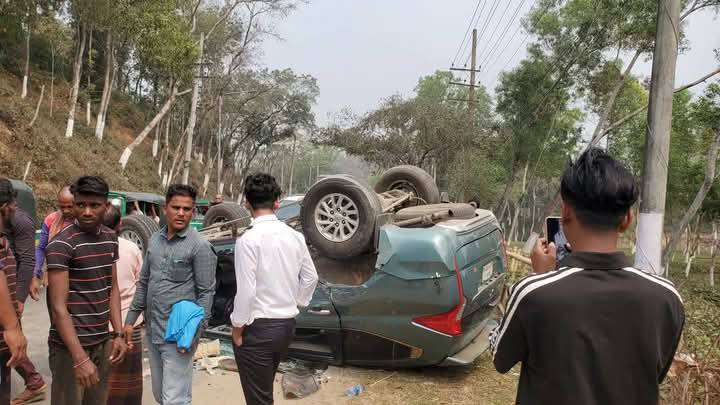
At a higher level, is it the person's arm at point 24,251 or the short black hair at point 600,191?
the short black hair at point 600,191

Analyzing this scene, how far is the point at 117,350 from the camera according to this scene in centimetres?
290

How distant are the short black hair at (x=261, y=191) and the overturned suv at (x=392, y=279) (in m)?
1.57

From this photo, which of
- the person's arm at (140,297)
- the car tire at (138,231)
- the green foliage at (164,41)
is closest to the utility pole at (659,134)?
the person's arm at (140,297)

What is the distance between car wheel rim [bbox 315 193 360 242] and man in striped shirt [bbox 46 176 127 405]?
7.26 ft

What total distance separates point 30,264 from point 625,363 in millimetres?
3997

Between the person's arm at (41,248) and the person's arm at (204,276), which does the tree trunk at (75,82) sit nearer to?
the person's arm at (41,248)

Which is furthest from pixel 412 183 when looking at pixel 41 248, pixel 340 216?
pixel 41 248

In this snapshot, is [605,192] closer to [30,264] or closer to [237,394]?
[237,394]

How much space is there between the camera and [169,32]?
1745cm

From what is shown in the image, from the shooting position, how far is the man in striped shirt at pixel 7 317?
211 centimetres

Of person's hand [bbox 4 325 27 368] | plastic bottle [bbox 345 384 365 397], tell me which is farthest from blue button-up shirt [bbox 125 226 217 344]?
plastic bottle [bbox 345 384 365 397]

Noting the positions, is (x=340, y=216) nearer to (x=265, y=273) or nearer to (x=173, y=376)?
(x=265, y=273)

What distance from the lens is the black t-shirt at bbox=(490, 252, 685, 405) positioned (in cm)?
136

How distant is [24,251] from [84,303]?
54.5 inches
